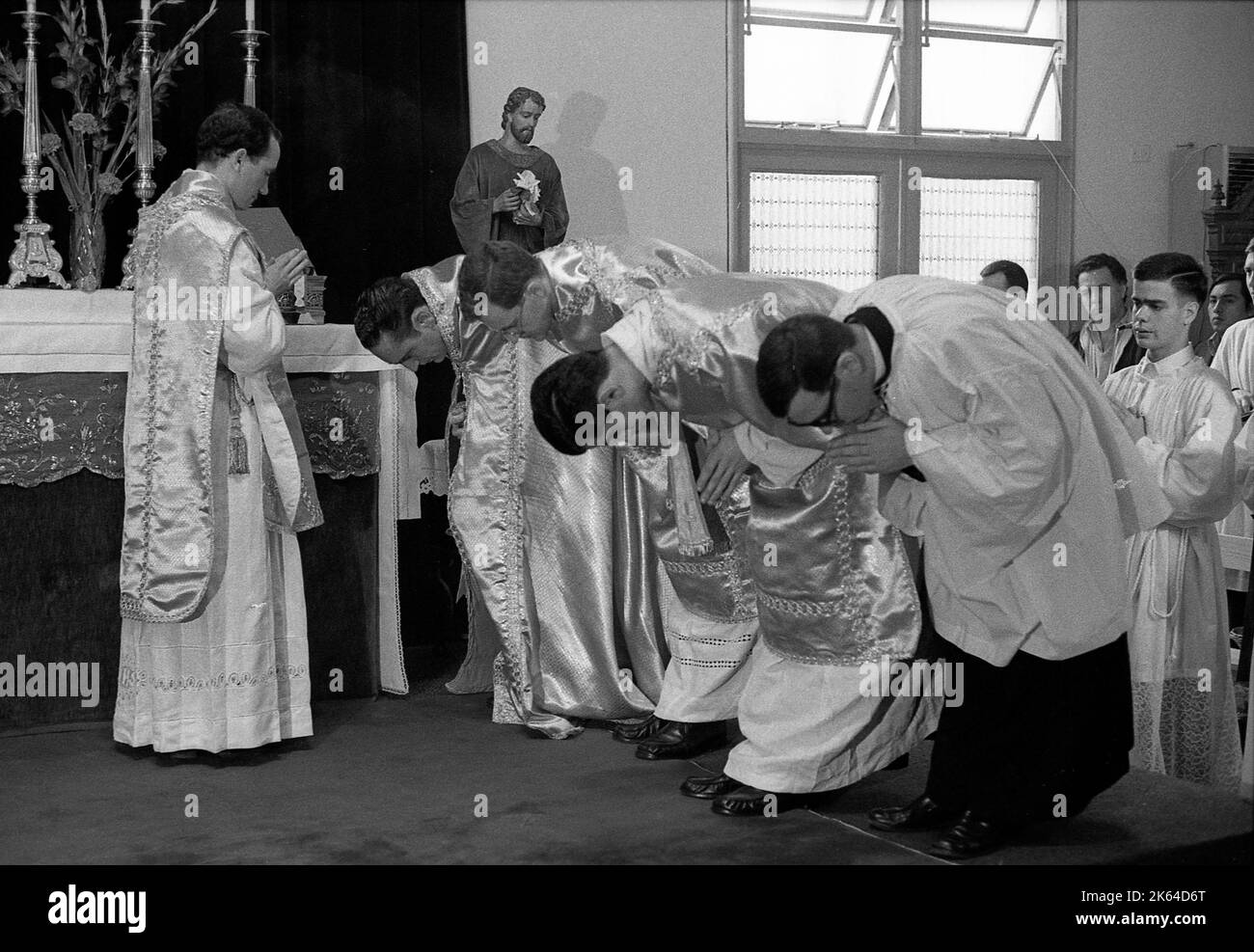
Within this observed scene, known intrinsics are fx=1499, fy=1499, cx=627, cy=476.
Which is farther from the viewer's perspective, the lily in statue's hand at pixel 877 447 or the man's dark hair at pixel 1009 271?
the man's dark hair at pixel 1009 271

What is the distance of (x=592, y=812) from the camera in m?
3.34

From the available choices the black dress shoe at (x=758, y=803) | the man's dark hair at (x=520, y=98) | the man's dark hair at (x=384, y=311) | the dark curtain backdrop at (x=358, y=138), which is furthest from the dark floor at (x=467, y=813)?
the man's dark hair at (x=520, y=98)

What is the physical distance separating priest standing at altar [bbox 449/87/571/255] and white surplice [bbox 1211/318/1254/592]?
2520 mm

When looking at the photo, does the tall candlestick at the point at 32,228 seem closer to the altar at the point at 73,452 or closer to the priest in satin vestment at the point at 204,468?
the altar at the point at 73,452

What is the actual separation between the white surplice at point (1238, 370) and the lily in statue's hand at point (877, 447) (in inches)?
110

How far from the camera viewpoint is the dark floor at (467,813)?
3006 millimetres

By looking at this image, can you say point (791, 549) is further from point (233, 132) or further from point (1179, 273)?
point (233, 132)

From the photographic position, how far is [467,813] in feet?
11.0

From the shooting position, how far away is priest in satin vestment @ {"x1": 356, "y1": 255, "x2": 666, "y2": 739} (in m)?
4.15

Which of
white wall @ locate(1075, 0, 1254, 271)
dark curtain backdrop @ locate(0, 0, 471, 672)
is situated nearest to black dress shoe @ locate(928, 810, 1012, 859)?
dark curtain backdrop @ locate(0, 0, 471, 672)

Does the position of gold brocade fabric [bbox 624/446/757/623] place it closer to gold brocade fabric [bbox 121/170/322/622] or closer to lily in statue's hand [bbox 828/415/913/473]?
lily in statue's hand [bbox 828/415/913/473]

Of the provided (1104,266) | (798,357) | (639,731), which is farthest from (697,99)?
(798,357)

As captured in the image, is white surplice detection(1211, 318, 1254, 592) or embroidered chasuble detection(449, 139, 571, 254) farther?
embroidered chasuble detection(449, 139, 571, 254)

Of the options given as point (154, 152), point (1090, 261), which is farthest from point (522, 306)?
point (1090, 261)
